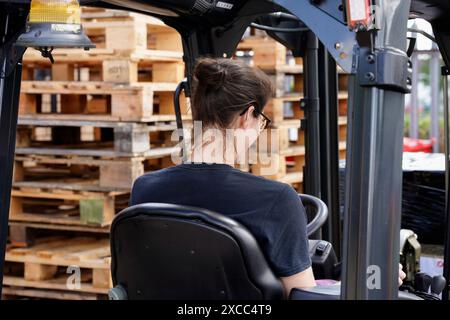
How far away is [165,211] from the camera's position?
2.36 meters

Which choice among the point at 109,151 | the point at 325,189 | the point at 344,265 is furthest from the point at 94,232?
the point at 344,265

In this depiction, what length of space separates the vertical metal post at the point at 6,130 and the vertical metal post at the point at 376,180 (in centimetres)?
173

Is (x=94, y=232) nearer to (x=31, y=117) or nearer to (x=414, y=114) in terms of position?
(x=31, y=117)

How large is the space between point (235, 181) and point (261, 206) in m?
0.12

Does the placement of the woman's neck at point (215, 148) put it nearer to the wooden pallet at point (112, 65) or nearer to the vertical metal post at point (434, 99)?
the wooden pallet at point (112, 65)

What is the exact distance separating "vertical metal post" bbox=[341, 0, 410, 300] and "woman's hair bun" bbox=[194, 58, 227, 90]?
0.54m

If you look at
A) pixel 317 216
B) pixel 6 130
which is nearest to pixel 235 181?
pixel 317 216

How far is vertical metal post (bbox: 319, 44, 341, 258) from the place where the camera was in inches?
187

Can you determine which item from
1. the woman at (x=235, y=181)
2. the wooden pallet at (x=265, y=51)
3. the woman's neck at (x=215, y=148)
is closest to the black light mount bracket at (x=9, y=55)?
the woman at (x=235, y=181)

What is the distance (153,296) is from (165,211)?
12.0 inches

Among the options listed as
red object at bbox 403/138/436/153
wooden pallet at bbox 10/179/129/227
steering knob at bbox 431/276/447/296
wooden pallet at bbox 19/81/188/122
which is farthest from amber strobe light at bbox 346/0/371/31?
red object at bbox 403/138/436/153

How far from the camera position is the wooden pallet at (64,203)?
16.5 ft

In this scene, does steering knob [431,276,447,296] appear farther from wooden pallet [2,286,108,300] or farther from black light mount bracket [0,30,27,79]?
wooden pallet [2,286,108,300]

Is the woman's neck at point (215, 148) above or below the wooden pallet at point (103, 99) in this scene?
below
